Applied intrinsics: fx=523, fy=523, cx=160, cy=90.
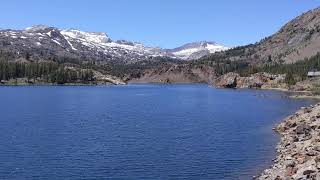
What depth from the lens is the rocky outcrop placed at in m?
53.7

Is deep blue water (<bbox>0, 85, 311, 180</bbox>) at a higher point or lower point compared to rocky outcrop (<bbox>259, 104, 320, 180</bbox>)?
lower

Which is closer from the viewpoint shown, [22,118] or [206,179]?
[206,179]

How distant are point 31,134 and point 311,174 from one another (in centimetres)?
6098

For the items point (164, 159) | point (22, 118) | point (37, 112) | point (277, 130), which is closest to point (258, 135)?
point (277, 130)

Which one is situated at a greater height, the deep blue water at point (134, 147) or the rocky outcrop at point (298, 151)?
the rocky outcrop at point (298, 151)

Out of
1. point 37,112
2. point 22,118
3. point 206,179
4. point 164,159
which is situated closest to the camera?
point 206,179

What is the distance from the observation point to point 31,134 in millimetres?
97812

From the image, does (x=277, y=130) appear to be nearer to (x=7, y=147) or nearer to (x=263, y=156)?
(x=263, y=156)

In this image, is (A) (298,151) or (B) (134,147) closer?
(A) (298,151)

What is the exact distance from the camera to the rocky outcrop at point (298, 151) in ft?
176

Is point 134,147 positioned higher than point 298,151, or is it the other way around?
point 298,151

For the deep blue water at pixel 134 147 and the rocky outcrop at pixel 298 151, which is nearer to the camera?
the rocky outcrop at pixel 298 151

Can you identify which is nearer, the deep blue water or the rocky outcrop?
the rocky outcrop

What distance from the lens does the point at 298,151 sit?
68.6m
